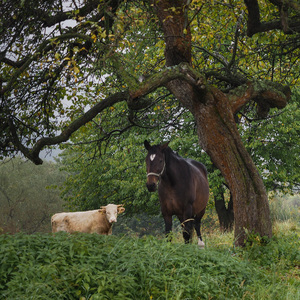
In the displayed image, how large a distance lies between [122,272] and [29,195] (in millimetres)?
51053

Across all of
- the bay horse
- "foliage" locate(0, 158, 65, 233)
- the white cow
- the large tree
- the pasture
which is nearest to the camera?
the pasture

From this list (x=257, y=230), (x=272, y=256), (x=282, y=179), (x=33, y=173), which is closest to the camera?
(x=272, y=256)

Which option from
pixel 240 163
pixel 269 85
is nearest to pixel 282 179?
pixel 269 85

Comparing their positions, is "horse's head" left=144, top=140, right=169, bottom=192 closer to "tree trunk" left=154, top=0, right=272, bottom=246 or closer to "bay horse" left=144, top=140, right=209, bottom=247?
"bay horse" left=144, top=140, right=209, bottom=247

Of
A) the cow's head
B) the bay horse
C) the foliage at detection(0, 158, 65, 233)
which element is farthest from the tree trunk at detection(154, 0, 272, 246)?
the foliage at detection(0, 158, 65, 233)

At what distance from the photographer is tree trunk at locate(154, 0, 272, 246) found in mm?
9336

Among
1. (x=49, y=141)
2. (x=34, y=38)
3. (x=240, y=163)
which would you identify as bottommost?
(x=240, y=163)

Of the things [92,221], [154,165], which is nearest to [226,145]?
[154,165]

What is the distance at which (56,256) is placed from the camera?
5.73m

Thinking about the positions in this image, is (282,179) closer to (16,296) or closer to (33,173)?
(16,296)

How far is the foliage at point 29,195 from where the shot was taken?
156 feet

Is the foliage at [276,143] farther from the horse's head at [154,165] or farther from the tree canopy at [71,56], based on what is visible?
the horse's head at [154,165]

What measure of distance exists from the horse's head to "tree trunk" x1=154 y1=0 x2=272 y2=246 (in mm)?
1121

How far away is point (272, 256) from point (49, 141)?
5.83 m
